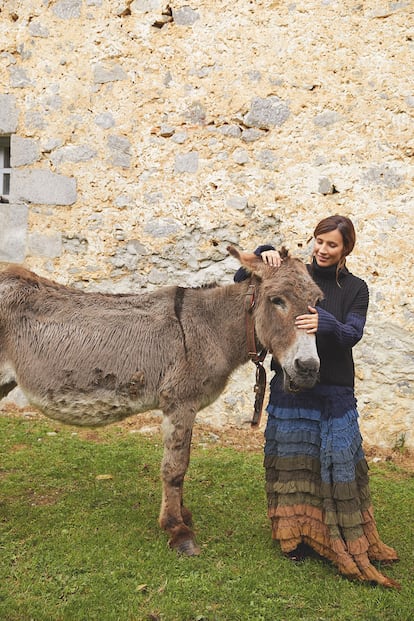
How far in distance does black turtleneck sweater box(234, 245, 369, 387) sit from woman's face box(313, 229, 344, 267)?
5 cm

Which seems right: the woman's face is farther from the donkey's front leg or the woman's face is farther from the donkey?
the donkey's front leg

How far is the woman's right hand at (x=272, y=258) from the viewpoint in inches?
126

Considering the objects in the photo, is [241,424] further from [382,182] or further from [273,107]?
[273,107]

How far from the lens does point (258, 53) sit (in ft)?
18.9

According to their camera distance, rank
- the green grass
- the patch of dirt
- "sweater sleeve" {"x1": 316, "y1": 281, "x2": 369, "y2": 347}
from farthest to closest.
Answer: the patch of dirt → "sweater sleeve" {"x1": 316, "y1": 281, "x2": 369, "y2": 347} → the green grass

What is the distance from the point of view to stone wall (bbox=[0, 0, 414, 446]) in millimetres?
5375

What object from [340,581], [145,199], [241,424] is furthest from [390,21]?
[340,581]

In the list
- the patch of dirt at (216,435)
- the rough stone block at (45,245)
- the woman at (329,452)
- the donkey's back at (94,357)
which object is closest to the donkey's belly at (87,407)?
the donkey's back at (94,357)

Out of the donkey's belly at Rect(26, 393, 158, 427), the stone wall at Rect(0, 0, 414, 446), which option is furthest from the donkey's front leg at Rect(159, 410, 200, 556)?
the stone wall at Rect(0, 0, 414, 446)

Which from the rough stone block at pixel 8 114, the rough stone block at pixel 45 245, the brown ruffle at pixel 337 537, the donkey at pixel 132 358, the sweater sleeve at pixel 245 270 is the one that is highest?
the rough stone block at pixel 8 114

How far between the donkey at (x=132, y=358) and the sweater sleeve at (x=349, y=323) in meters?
0.40

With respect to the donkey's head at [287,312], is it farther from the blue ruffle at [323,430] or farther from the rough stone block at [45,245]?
the rough stone block at [45,245]

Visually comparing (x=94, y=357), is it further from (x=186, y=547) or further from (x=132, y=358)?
(x=186, y=547)

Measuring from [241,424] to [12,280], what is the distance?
314 centimetres
